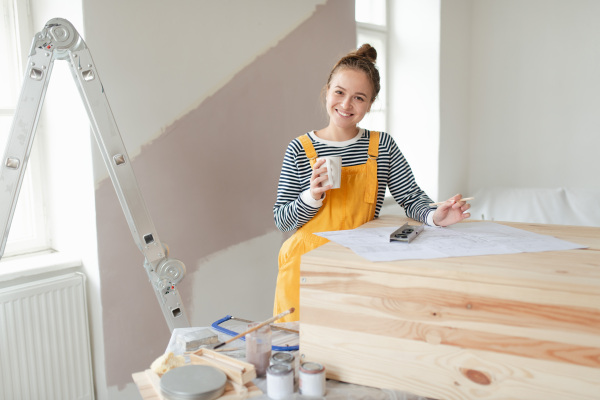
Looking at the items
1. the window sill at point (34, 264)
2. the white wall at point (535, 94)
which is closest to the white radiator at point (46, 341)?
the window sill at point (34, 264)

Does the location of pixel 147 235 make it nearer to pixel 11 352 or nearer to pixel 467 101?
pixel 11 352

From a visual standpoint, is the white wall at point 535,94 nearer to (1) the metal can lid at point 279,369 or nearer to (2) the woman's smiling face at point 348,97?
(2) the woman's smiling face at point 348,97

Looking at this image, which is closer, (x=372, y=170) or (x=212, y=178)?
(x=372, y=170)

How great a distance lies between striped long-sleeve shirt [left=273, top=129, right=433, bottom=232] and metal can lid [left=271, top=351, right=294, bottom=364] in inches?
19.8

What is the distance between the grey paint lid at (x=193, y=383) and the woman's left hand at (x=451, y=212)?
0.67 m

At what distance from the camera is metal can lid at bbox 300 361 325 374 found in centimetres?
87

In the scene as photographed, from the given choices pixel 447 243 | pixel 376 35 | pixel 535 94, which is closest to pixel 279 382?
pixel 447 243

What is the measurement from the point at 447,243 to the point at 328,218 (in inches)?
19.3

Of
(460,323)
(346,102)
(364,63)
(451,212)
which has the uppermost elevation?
(364,63)

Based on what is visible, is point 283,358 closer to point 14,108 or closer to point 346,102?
point 346,102

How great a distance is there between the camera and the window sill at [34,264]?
1.71m

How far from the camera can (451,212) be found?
4.12ft

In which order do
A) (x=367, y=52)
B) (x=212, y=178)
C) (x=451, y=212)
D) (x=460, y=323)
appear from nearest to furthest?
(x=460, y=323) → (x=451, y=212) → (x=367, y=52) → (x=212, y=178)

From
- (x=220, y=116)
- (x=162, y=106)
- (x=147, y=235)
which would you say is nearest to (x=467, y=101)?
(x=220, y=116)
